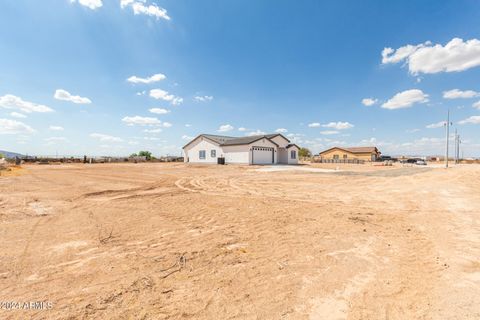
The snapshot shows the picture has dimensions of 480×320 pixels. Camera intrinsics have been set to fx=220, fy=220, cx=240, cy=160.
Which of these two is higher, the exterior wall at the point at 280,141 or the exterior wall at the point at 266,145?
the exterior wall at the point at 280,141

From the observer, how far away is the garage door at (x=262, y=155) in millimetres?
31188

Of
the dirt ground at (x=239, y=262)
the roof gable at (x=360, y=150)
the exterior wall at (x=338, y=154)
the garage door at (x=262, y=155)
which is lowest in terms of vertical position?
the dirt ground at (x=239, y=262)

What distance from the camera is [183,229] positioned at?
5.24 metres

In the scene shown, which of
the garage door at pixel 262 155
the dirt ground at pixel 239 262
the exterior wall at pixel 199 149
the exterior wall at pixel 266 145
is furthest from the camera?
the exterior wall at pixel 199 149

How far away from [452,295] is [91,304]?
14.5ft

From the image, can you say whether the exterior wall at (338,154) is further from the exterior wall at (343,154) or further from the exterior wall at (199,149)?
the exterior wall at (199,149)

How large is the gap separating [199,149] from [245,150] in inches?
382

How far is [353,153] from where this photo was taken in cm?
5684

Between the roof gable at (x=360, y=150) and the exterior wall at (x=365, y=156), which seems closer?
the exterior wall at (x=365, y=156)

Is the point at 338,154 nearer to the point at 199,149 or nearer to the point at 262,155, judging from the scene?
the point at 262,155

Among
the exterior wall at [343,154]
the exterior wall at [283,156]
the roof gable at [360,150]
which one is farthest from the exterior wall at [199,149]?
the roof gable at [360,150]

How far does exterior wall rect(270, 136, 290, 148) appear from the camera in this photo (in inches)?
1411

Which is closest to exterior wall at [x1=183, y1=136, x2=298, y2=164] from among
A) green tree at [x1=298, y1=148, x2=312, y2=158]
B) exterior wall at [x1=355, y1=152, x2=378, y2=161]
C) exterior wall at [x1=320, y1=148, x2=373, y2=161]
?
exterior wall at [x1=320, y1=148, x2=373, y2=161]

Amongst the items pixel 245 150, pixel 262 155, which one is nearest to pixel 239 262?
pixel 245 150
